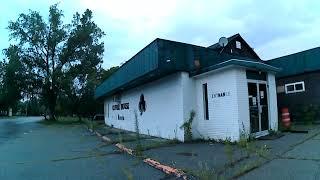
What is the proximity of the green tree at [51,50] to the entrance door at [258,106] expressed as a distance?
4388cm

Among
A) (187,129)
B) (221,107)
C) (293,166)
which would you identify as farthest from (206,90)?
(293,166)

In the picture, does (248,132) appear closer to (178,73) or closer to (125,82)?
(178,73)

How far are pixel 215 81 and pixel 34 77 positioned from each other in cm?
4647

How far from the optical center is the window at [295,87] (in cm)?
2240

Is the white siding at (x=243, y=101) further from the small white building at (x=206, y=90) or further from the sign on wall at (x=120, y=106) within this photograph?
the sign on wall at (x=120, y=106)

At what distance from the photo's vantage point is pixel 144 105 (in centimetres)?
2188

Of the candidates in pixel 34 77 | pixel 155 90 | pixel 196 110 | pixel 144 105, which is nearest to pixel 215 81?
pixel 196 110

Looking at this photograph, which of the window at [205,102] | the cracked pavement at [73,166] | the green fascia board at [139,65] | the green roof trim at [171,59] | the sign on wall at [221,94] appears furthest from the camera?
the window at [205,102]

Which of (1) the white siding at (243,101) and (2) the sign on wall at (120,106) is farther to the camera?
(2) the sign on wall at (120,106)

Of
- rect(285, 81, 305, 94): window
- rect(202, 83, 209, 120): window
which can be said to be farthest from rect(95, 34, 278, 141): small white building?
rect(285, 81, 305, 94): window

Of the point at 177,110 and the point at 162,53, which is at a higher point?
the point at 162,53

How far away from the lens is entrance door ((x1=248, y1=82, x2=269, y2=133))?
49.3 feet

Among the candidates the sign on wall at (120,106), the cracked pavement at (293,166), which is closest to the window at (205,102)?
the cracked pavement at (293,166)

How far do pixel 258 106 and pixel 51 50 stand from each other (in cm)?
4718
